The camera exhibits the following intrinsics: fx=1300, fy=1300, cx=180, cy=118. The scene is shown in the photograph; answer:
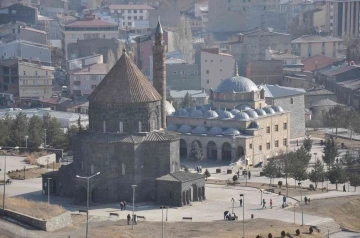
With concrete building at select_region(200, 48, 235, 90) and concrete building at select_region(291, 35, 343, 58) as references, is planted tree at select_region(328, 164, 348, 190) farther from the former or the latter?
concrete building at select_region(291, 35, 343, 58)

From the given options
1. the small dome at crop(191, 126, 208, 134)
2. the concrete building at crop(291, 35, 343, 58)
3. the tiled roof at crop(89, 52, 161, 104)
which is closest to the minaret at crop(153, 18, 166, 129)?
the tiled roof at crop(89, 52, 161, 104)

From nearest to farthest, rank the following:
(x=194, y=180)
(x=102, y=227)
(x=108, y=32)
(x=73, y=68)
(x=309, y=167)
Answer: (x=102, y=227), (x=194, y=180), (x=309, y=167), (x=73, y=68), (x=108, y=32)

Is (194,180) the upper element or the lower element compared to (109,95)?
lower

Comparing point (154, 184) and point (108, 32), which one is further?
point (108, 32)

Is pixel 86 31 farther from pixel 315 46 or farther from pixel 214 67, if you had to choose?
pixel 315 46

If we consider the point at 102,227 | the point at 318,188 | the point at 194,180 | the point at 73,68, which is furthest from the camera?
the point at 73,68

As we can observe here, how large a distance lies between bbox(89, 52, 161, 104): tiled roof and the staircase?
13.7m

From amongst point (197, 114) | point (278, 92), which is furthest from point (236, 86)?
point (278, 92)

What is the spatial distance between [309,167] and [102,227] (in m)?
26.3

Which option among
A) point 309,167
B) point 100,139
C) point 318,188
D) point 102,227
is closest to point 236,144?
point 309,167

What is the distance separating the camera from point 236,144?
93.6m

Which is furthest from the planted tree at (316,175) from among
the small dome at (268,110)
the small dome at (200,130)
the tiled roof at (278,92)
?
the tiled roof at (278,92)

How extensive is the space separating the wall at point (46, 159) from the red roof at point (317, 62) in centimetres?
5477

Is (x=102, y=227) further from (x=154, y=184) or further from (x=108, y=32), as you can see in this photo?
(x=108, y=32)
